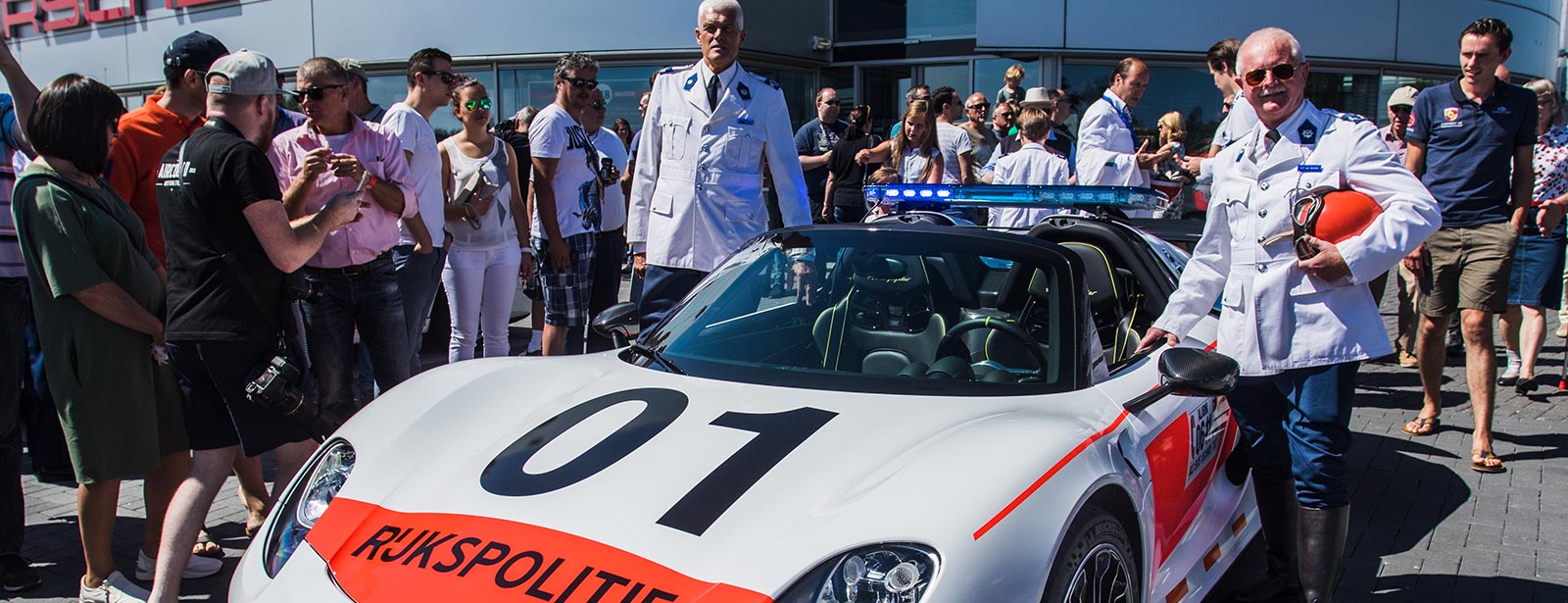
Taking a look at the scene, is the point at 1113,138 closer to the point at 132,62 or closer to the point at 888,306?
the point at 888,306

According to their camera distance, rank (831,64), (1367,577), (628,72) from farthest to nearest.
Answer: (831,64)
(628,72)
(1367,577)

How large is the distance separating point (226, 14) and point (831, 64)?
9.65 metres

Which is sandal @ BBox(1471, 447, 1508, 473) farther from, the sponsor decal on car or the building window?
the building window

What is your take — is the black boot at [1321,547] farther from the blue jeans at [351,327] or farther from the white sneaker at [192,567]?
the white sneaker at [192,567]

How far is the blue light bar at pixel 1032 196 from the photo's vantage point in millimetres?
4172

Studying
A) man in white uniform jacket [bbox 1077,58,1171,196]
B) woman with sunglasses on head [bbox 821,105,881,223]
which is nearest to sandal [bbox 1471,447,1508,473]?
man in white uniform jacket [bbox 1077,58,1171,196]

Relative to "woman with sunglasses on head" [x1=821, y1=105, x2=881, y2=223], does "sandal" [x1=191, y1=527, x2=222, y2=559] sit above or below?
below

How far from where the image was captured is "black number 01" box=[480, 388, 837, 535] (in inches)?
90.6

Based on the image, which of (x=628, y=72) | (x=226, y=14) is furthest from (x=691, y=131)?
(x=226, y=14)

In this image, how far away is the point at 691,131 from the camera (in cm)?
511

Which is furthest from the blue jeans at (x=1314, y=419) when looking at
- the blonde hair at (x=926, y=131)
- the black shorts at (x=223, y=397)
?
the blonde hair at (x=926, y=131)

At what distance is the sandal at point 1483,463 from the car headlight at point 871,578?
431 centimetres

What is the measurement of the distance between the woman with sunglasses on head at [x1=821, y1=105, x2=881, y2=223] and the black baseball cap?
5.35 metres

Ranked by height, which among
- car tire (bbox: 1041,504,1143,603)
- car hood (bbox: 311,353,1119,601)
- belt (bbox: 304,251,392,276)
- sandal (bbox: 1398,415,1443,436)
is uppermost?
belt (bbox: 304,251,392,276)
